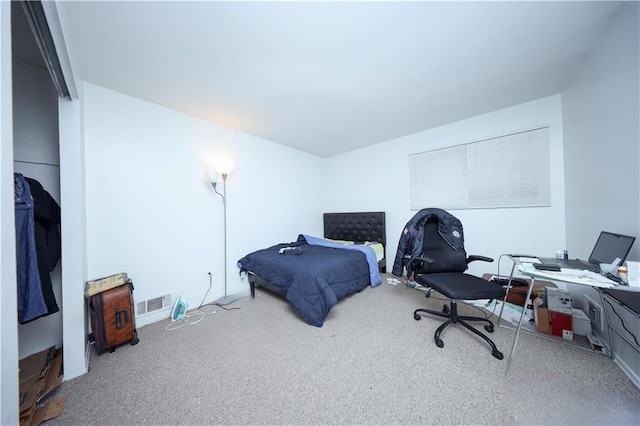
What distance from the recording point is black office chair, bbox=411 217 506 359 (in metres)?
1.60

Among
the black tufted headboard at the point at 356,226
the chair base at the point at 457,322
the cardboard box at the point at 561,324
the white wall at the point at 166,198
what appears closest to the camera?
the chair base at the point at 457,322

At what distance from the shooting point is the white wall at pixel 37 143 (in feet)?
5.21

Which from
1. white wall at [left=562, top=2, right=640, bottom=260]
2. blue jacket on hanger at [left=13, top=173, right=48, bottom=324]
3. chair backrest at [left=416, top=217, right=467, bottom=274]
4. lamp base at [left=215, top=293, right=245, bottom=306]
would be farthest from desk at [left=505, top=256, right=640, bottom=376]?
blue jacket on hanger at [left=13, top=173, right=48, bottom=324]

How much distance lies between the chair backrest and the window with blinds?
1001mm

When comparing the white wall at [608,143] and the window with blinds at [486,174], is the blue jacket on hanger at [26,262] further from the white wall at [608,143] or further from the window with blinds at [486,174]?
the window with blinds at [486,174]

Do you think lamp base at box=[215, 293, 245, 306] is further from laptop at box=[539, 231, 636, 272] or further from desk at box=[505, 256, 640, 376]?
laptop at box=[539, 231, 636, 272]

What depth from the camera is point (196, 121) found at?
8.57 feet

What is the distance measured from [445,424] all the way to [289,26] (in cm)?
264

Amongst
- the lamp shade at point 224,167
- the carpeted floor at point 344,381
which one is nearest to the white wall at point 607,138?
the carpeted floor at point 344,381

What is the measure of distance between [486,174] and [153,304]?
438 cm

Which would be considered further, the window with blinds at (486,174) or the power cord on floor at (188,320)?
the window with blinds at (486,174)

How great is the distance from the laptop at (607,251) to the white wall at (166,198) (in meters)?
3.40

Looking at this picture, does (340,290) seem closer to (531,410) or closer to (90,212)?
(531,410)

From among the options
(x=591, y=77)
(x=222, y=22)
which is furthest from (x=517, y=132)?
(x=222, y=22)
